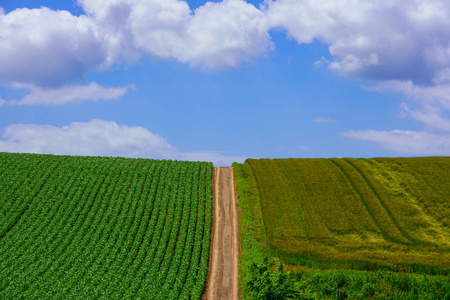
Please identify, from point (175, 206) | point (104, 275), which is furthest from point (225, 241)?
point (104, 275)

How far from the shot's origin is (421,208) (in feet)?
143

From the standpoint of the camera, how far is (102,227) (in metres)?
38.6

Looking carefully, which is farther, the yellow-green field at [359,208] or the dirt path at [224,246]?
the yellow-green field at [359,208]

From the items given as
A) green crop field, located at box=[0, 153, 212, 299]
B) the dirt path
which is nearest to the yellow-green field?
the dirt path

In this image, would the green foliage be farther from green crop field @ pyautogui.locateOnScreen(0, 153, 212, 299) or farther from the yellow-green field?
the yellow-green field

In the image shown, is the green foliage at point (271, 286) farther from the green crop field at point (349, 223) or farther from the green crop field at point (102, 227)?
the green crop field at point (102, 227)

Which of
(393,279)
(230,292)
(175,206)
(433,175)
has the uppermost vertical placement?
(433,175)

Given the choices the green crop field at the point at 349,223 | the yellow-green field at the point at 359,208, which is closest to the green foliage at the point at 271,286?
the green crop field at the point at 349,223

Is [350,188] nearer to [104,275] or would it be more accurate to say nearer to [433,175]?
[433,175]

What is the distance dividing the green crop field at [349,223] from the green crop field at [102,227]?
17.3 feet

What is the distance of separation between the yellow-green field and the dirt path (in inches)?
135

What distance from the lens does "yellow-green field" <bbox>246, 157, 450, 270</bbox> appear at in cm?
3422

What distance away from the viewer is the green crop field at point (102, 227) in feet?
96.4

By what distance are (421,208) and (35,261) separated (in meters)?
40.6
